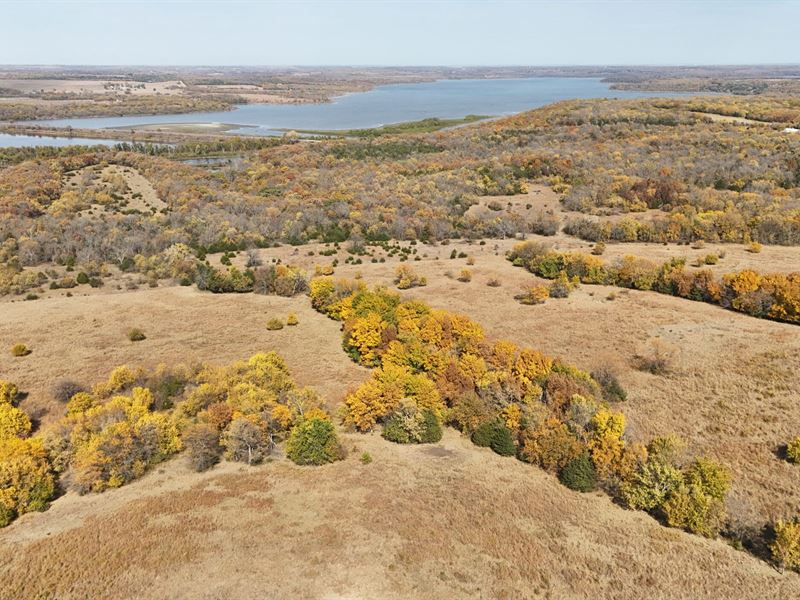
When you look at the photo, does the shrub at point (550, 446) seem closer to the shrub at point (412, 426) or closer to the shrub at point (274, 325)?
the shrub at point (412, 426)

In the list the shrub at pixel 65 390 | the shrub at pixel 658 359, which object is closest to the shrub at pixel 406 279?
the shrub at pixel 658 359

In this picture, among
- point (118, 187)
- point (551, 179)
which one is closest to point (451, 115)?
point (551, 179)

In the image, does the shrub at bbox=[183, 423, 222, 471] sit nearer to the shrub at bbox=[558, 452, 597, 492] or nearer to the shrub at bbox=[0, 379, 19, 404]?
the shrub at bbox=[0, 379, 19, 404]

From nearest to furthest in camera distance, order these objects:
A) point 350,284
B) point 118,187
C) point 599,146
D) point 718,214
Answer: point 350,284 → point 718,214 → point 118,187 → point 599,146

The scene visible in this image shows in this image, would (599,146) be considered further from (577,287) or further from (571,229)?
(577,287)

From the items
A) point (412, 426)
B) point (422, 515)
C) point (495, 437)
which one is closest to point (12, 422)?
point (412, 426)

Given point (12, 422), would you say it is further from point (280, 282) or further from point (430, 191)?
point (430, 191)
